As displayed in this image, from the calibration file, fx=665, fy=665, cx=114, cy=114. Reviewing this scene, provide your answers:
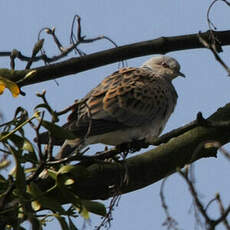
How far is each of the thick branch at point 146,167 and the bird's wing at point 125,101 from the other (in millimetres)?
1114

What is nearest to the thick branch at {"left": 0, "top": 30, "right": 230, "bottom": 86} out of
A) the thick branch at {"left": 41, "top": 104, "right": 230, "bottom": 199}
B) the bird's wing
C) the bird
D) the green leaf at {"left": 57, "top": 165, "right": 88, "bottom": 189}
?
the thick branch at {"left": 41, "top": 104, "right": 230, "bottom": 199}

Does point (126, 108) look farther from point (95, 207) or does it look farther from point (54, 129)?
point (54, 129)

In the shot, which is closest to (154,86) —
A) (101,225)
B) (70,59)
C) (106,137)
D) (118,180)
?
(106,137)

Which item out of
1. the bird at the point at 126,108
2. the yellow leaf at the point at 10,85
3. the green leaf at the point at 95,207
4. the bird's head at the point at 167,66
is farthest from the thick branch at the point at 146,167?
the bird's head at the point at 167,66

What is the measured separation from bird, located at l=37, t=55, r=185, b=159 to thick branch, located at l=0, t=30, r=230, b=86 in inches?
27.9

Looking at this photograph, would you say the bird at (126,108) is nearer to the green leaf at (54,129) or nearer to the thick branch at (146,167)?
the thick branch at (146,167)

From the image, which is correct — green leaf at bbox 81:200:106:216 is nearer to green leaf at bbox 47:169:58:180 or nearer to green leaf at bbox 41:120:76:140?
green leaf at bbox 47:169:58:180

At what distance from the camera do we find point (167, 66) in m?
5.87

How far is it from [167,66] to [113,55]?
2380 millimetres

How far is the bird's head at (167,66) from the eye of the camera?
5.80m

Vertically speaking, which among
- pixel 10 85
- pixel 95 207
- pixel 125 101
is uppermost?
pixel 125 101

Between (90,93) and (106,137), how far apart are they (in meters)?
0.58

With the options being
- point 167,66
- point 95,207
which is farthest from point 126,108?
point 95,207

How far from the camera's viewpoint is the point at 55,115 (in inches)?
90.7
